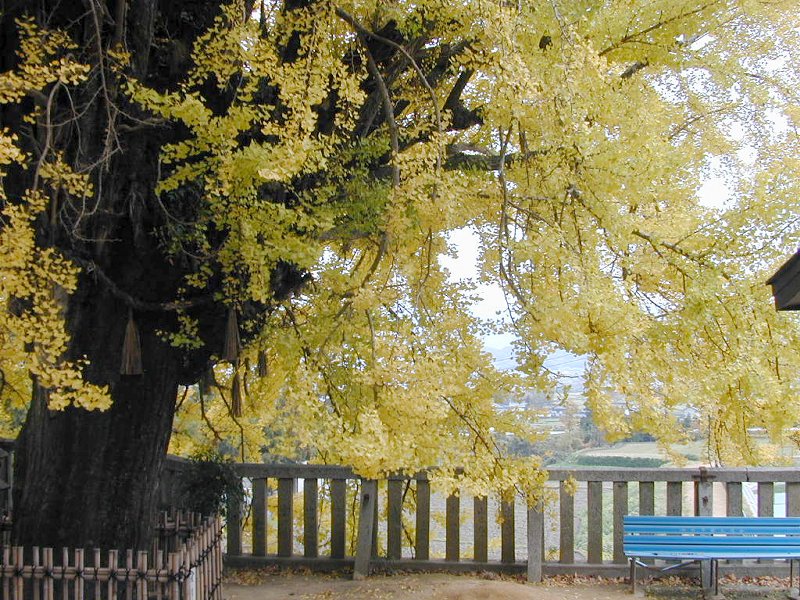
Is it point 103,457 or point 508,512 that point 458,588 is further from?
point 103,457

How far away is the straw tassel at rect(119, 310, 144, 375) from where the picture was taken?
563cm

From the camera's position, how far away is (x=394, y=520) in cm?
727

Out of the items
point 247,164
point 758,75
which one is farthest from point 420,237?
point 758,75

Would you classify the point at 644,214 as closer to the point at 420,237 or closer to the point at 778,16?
the point at 420,237

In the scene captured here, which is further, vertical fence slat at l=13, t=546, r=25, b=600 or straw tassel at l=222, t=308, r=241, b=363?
straw tassel at l=222, t=308, r=241, b=363

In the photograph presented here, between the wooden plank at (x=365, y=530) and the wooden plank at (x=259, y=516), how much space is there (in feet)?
3.09

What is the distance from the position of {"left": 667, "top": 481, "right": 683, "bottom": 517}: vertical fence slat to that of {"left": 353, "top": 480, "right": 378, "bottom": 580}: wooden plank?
8.69 feet

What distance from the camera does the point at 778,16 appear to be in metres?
7.31

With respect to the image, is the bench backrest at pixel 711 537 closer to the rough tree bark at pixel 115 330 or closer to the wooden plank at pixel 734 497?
the wooden plank at pixel 734 497

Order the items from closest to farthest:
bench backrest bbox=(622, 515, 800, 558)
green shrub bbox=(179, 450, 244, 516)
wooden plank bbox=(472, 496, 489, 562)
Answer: bench backrest bbox=(622, 515, 800, 558), green shrub bbox=(179, 450, 244, 516), wooden plank bbox=(472, 496, 489, 562)

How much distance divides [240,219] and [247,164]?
554 mm

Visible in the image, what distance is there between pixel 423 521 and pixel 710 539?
248 cm

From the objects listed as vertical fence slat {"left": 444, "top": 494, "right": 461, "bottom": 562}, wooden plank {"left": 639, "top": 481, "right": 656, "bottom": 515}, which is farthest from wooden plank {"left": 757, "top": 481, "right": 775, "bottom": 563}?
vertical fence slat {"left": 444, "top": 494, "right": 461, "bottom": 562}

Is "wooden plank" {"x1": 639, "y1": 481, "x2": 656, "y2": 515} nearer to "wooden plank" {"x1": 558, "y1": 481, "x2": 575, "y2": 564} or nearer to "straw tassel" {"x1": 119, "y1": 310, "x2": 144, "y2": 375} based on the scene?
"wooden plank" {"x1": 558, "y1": 481, "x2": 575, "y2": 564}
